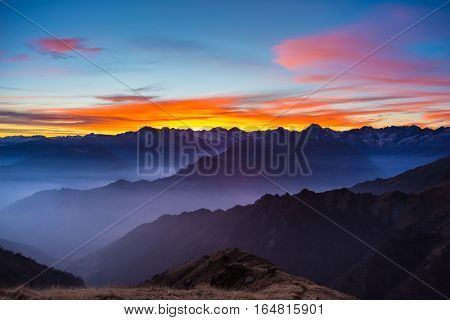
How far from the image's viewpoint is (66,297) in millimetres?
24672

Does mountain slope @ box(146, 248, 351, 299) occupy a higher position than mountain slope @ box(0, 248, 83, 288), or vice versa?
mountain slope @ box(146, 248, 351, 299)

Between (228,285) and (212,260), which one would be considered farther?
(212,260)

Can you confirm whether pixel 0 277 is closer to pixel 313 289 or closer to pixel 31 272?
pixel 31 272

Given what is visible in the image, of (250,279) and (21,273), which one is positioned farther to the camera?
(21,273)

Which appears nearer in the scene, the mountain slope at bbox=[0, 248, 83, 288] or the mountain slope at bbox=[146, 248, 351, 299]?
the mountain slope at bbox=[146, 248, 351, 299]

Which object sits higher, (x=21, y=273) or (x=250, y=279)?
(x=250, y=279)

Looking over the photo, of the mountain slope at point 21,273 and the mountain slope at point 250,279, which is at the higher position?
the mountain slope at point 250,279

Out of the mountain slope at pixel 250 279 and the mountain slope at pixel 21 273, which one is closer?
the mountain slope at pixel 250 279
